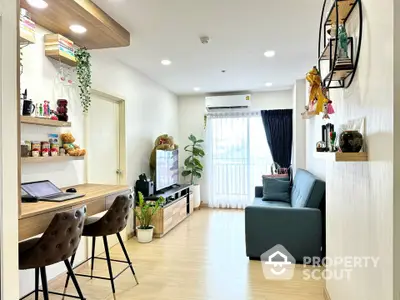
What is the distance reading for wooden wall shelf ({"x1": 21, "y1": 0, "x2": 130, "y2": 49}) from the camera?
2441 millimetres

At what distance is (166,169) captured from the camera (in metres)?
5.38

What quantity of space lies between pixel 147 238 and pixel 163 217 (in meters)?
0.41

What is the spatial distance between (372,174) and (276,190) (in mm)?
3631

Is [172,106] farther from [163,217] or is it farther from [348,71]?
[348,71]

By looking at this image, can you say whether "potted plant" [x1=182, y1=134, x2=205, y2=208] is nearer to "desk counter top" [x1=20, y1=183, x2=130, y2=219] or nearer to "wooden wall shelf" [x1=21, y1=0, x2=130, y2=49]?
"desk counter top" [x1=20, y1=183, x2=130, y2=219]

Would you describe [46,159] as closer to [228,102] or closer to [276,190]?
[276,190]

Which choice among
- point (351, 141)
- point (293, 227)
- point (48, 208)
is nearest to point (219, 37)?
point (351, 141)

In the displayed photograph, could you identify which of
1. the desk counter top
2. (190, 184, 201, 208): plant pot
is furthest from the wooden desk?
(190, 184, 201, 208): plant pot

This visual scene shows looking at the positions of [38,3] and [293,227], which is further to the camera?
[293,227]

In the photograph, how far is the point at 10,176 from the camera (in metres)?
1.38

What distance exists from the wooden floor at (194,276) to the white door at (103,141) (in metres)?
1.03

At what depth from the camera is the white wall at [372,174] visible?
1.25 m

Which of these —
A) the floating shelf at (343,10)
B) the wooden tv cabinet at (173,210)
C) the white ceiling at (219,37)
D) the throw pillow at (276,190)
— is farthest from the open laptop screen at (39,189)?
the throw pillow at (276,190)

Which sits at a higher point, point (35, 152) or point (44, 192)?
point (35, 152)
